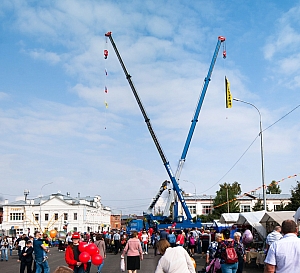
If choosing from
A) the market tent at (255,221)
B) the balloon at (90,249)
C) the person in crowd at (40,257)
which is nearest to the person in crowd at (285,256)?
the balloon at (90,249)

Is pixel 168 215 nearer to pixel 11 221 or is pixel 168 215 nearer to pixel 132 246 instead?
pixel 132 246

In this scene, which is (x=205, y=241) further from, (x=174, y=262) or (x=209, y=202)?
(x=209, y=202)

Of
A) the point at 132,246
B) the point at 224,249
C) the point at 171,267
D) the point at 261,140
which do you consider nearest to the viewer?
the point at 171,267

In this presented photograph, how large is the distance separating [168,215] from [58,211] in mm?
59562

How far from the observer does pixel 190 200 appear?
4173 inches

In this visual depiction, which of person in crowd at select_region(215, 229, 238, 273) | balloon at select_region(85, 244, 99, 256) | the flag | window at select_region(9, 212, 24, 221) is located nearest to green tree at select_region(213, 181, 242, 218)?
window at select_region(9, 212, 24, 221)

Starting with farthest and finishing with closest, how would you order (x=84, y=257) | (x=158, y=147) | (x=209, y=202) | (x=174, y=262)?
(x=209, y=202)
(x=158, y=147)
(x=84, y=257)
(x=174, y=262)

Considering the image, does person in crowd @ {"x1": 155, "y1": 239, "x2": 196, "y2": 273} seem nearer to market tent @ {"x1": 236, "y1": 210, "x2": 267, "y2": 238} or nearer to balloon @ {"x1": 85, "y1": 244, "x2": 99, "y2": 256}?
balloon @ {"x1": 85, "y1": 244, "x2": 99, "y2": 256}

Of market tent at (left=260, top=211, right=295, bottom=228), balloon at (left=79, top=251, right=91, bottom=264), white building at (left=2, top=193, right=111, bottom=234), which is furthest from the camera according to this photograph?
white building at (left=2, top=193, right=111, bottom=234)

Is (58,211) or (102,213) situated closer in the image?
(58,211)

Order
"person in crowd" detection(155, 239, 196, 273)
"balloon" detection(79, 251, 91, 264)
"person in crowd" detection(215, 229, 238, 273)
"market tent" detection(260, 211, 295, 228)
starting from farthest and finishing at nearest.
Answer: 1. "market tent" detection(260, 211, 295, 228)
2. "person in crowd" detection(215, 229, 238, 273)
3. "balloon" detection(79, 251, 91, 264)
4. "person in crowd" detection(155, 239, 196, 273)

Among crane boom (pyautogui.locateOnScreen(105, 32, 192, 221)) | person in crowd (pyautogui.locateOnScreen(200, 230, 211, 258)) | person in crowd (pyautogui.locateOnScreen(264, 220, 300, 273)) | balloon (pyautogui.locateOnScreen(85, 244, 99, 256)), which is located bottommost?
person in crowd (pyautogui.locateOnScreen(200, 230, 211, 258))

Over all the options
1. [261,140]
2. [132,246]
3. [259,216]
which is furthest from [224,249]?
[261,140]

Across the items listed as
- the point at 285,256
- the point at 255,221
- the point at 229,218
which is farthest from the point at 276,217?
the point at 285,256
